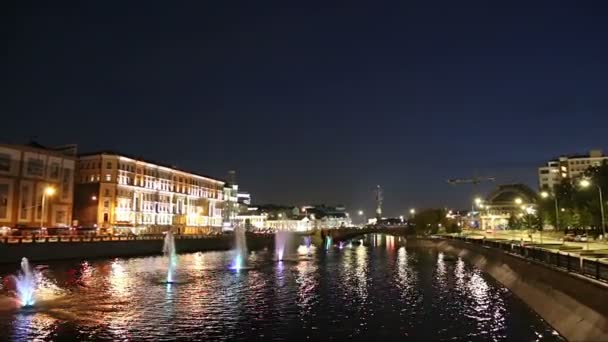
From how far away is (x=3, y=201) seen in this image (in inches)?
4117

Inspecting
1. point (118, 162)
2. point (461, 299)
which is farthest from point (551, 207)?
point (118, 162)

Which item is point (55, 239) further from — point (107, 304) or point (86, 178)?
point (86, 178)

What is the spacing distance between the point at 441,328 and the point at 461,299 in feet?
38.2

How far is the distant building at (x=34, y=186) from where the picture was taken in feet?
348

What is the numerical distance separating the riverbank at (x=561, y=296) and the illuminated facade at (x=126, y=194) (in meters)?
113

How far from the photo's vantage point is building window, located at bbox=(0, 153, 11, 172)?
347ft

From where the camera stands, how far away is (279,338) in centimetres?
2509

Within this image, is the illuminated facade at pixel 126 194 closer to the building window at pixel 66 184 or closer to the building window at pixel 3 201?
the building window at pixel 66 184

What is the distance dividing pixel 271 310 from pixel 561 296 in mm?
16712

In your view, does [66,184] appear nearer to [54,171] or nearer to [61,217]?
[54,171]

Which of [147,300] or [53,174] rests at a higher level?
[53,174]

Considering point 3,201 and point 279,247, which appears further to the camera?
point 279,247

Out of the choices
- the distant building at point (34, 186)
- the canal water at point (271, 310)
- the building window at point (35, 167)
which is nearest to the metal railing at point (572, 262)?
the canal water at point (271, 310)

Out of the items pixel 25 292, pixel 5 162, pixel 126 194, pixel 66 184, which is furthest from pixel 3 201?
pixel 25 292
